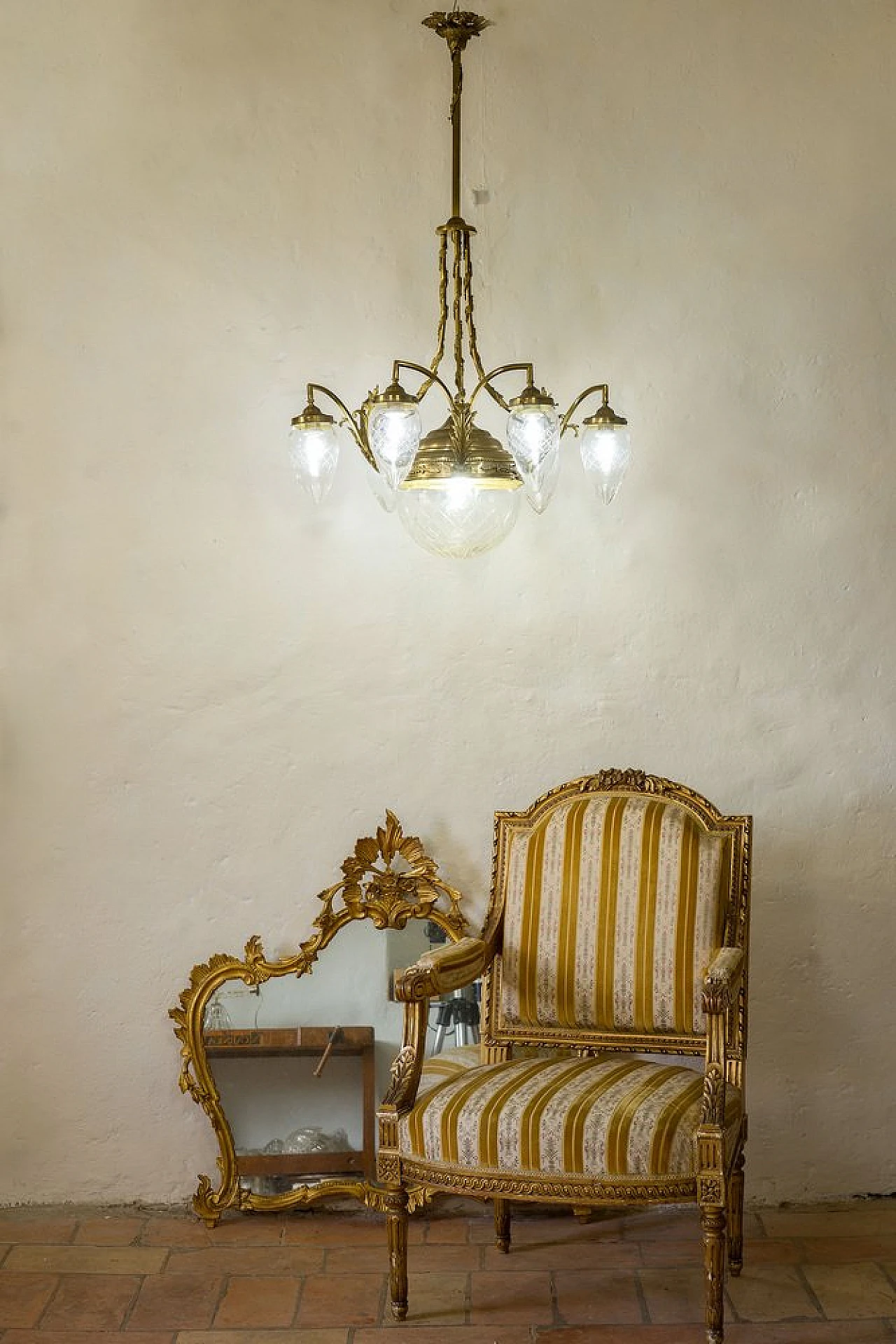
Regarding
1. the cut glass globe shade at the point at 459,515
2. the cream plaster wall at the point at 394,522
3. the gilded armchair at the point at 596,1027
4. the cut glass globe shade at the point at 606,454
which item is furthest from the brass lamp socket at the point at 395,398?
the gilded armchair at the point at 596,1027

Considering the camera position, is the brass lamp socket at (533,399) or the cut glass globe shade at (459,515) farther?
the cut glass globe shade at (459,515)

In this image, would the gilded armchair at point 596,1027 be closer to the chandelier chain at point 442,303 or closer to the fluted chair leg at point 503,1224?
the fluted chair leg at point 503,1224

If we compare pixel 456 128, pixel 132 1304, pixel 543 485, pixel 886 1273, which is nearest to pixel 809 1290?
pixel 886 1273

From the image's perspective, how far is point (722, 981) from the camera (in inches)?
108

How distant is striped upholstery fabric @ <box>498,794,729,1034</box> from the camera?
3059mm

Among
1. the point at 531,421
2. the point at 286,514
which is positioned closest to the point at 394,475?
the point at 531,421

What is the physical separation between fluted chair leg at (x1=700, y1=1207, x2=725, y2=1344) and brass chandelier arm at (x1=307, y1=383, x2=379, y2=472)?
1.69 m

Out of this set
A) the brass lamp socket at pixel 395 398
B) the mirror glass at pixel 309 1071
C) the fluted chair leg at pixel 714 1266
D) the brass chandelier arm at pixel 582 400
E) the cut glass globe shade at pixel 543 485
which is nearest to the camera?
the fluted chair leg at pixel 714 1266

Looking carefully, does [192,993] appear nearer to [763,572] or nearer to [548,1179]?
[548,1179]

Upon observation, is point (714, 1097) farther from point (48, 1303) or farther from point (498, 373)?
point (498, 373)

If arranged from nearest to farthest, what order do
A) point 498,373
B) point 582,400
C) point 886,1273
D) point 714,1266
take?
point 714,1266
point 886,1273
point 498,373
point 582,400

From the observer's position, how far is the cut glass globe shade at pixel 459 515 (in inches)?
130

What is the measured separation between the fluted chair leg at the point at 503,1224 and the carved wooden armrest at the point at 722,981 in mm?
755

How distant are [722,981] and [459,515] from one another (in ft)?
4.05
